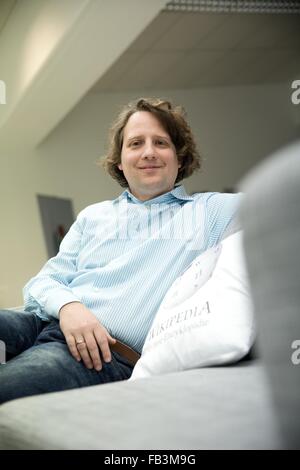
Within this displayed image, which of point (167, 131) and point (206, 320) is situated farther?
point (167, 131)

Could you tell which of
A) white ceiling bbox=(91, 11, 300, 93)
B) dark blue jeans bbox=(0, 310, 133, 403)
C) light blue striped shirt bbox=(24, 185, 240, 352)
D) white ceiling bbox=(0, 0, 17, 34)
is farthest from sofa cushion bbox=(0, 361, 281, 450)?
white ceiling bbox=(91, 11, 300, 93)

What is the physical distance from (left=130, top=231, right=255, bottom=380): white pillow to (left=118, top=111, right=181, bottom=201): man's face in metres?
0.41

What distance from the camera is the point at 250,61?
563 centimetres

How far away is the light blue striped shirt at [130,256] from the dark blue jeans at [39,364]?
2.0 inches

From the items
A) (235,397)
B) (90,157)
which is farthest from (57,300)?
(90,157)

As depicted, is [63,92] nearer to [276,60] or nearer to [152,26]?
[152,26]

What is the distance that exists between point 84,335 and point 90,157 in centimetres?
457

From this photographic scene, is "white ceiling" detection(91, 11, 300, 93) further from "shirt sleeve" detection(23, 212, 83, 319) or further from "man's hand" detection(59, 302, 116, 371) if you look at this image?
"man's hand" detection(59, 302, 116, 371)

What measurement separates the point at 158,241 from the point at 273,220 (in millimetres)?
857

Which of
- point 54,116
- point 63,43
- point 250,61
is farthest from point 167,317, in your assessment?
point 250,61

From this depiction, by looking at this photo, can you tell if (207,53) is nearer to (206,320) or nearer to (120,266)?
(120,266)

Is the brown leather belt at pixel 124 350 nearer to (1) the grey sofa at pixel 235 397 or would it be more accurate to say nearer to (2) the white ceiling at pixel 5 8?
(1) the grey sofa at pixel 235 397

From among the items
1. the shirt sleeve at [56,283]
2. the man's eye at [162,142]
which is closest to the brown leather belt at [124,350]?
the shirt sleeve at [56,283]

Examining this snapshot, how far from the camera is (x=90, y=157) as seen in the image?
5516 mm
